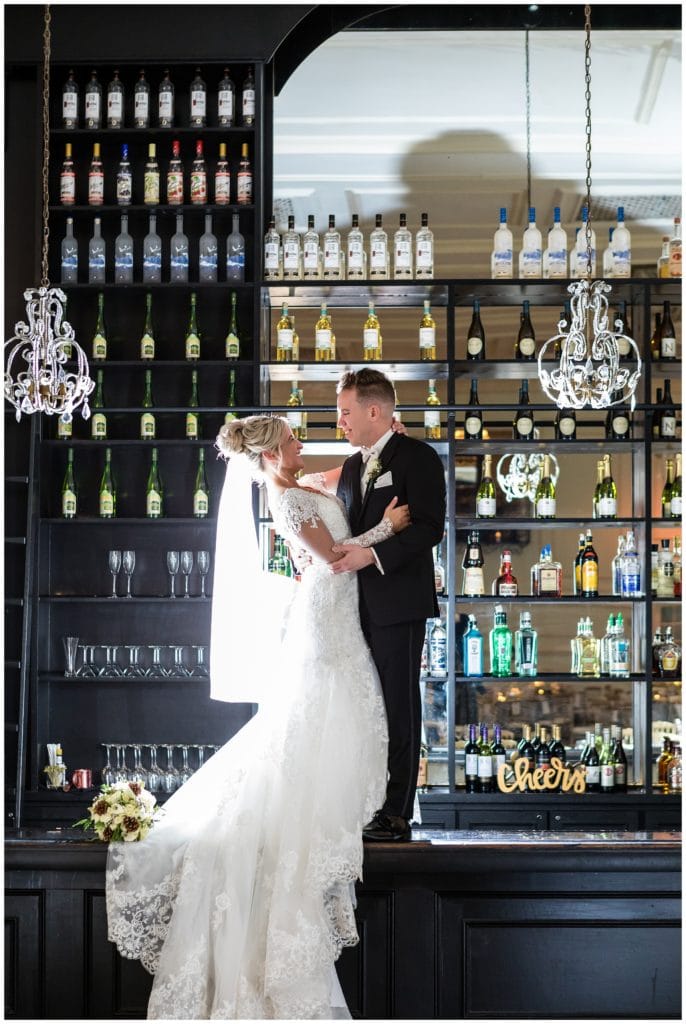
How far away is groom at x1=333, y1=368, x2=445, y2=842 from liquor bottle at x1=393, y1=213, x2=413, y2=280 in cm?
182

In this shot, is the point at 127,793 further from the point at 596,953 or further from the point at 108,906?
the point at 596,953

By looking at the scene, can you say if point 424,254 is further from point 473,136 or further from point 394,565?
point 394,565

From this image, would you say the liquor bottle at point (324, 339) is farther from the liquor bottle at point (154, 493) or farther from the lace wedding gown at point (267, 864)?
the lace wedding gown at point (267, 864)

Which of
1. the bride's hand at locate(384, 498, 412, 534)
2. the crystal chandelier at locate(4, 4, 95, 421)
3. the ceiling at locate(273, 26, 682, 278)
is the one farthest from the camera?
the ceiling at locate(273, 26, 682, 278)

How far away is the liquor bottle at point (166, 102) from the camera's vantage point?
5.46m

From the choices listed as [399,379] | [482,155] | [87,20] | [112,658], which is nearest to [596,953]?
[112,658]

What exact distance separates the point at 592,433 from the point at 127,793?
3.33m

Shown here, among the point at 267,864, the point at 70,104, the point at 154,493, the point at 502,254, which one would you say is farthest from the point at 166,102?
the point at 267,864

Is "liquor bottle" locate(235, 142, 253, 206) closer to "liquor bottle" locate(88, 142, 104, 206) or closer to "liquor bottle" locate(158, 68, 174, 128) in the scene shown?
"liquor bottle" locate(158, 68, 174, 128)

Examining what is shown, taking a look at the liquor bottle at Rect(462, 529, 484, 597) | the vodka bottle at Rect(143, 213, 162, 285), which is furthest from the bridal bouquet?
the vodka bottle at Rect(143, 213, 162, 285)

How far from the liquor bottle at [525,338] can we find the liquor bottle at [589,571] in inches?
37.9

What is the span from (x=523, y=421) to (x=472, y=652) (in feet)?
3.73

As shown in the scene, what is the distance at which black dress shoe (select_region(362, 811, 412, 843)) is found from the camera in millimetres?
3357

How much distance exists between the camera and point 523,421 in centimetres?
561
